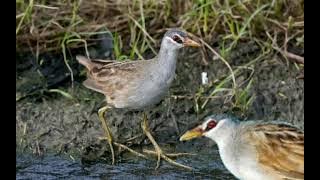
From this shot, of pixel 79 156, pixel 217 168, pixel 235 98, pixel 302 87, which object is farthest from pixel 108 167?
pixel 302 87

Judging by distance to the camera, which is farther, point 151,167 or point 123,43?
point 123,43

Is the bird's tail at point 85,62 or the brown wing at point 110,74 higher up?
the bird's tail at point 85,62

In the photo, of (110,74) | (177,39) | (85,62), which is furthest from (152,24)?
(177,39)

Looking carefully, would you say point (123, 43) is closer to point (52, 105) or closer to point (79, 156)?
point (52, 105)

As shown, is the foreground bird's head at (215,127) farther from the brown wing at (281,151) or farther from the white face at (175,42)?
the white face at (175,42)

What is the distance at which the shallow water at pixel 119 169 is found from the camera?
21.8 feet

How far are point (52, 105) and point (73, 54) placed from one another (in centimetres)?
75

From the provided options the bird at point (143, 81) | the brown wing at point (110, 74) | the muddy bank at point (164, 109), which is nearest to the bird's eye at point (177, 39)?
the bird at point (143, 81)

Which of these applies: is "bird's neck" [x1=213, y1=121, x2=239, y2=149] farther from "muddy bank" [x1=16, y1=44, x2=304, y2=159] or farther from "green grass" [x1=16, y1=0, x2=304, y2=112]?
"green grass" [x1=16, y1=0, x2=304, y2=112]

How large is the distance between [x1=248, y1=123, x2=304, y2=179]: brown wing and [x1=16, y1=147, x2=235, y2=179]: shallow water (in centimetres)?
77

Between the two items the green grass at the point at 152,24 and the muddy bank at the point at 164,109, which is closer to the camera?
the muddy bank at the point at 164,109

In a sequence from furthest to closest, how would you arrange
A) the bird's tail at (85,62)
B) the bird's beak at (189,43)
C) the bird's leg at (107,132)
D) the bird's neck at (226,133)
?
the bird's tail at (85,62), the bird's leg at (107,132), the bird's beak at (189,43), the bird's neck at (226,133)

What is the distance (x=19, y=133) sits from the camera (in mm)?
7168

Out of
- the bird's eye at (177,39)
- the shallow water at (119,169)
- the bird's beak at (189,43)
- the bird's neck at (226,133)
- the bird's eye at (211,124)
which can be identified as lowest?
the shallow water at (119,169)
